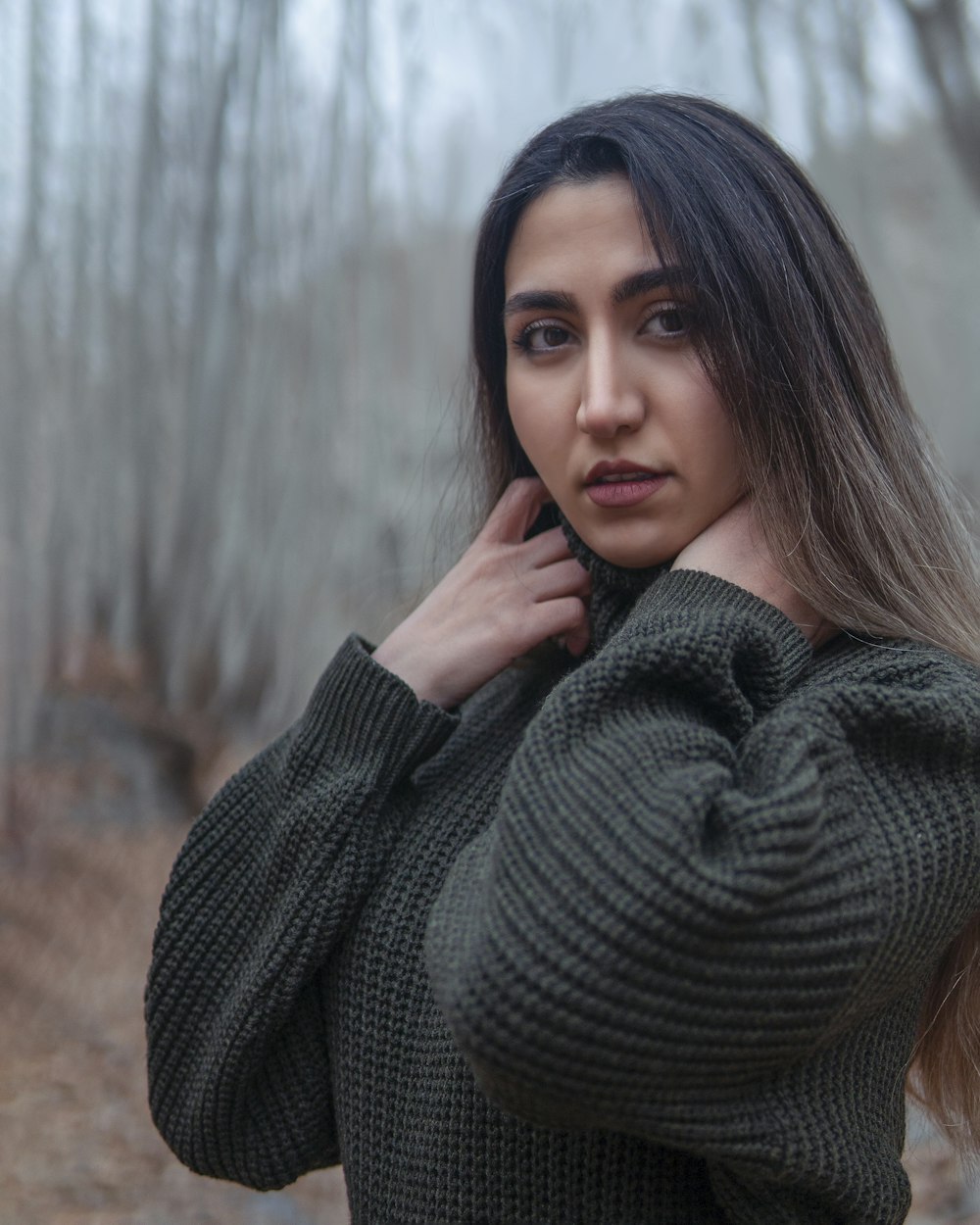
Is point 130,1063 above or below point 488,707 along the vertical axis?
below

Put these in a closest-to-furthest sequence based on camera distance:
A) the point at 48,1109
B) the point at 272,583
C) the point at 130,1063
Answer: the point at 48,1109, the point at 130,1063, the point at 272,583

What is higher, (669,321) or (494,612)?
(669,321)

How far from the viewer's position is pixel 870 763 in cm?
95

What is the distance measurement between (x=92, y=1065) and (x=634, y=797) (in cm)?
277

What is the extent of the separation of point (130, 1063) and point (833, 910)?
9.19 ft

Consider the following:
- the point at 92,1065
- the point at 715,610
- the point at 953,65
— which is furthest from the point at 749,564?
the point at 953,65

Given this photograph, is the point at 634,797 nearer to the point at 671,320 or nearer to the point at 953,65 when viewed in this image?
the point at 671,320

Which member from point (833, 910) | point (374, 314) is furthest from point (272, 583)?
point (833, 910)

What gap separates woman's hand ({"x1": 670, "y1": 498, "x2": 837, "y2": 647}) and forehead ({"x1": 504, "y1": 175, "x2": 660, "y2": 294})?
288 millimetres

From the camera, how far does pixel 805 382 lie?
3.82ft

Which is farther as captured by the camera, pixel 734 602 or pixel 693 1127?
pixel 734 602

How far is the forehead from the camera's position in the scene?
116cm

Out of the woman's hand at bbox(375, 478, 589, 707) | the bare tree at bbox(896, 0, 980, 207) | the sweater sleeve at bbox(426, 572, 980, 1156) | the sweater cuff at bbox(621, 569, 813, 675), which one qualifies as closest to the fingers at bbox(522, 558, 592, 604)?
the woman's hand at bbox(375, 478, 589, 707)

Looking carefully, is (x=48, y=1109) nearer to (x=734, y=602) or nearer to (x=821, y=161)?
(x=734, y=602)
